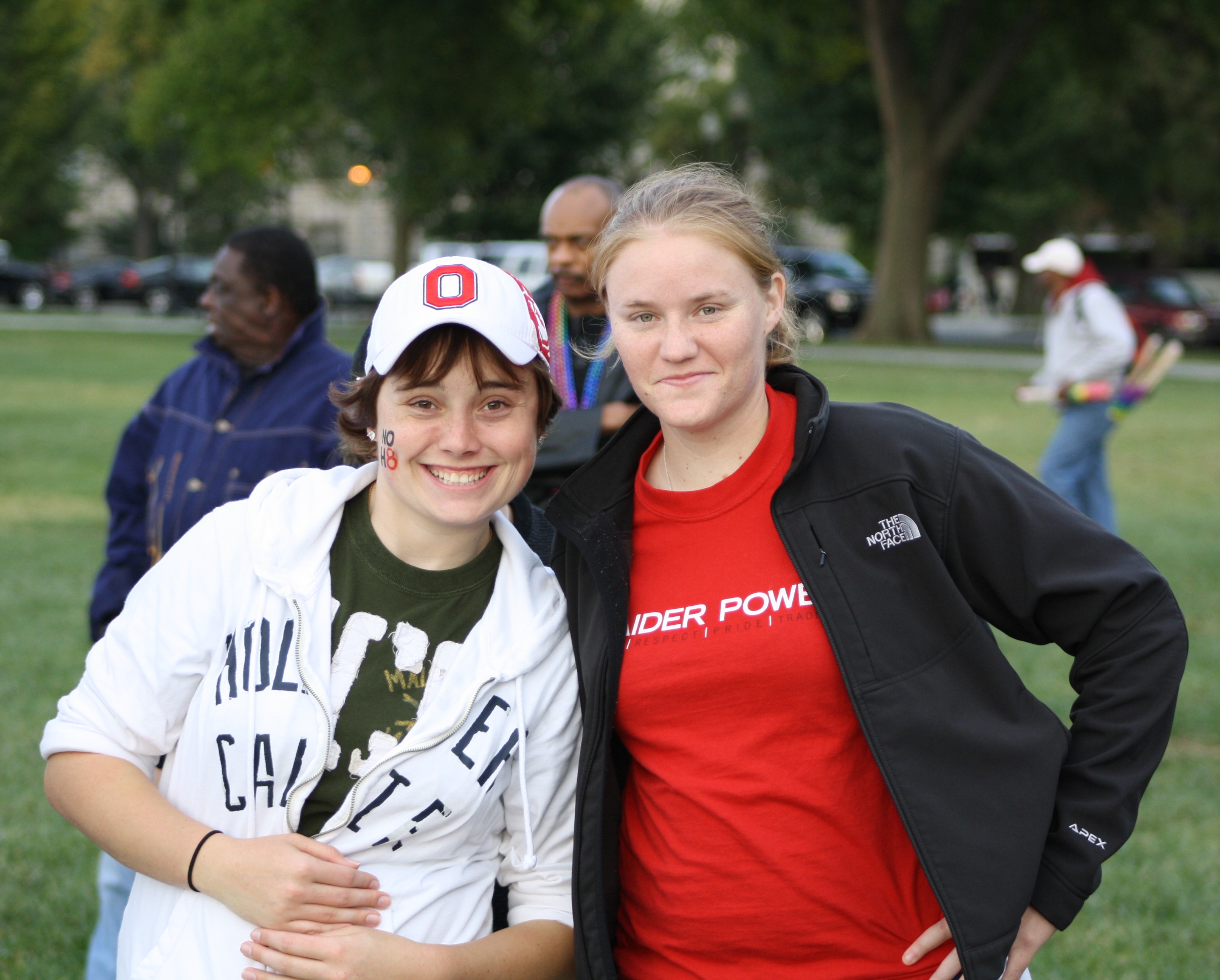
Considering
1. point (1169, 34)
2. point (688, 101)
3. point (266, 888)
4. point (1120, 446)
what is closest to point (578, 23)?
point (1169, 34)

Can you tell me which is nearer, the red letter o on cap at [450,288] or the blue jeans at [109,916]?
the red letter o on cap at [450,288]

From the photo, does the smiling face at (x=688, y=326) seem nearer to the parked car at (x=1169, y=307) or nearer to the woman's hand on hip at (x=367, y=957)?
the woman's hand on hip at (x=367, y=957)

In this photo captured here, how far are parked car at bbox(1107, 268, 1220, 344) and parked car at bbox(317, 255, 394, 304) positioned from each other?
21853 mm

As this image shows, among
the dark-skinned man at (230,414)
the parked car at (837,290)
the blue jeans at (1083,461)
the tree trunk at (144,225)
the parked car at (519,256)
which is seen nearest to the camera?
the dark-skinned man at (230,414)

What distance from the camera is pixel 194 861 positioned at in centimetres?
197

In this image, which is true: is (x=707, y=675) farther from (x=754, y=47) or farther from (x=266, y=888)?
(x=754, y=47)

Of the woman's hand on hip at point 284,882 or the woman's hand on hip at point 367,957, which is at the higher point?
the woman's hand on hip at point 284,882

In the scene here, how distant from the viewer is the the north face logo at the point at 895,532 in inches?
80.6

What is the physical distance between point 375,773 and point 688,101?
55.6 meters

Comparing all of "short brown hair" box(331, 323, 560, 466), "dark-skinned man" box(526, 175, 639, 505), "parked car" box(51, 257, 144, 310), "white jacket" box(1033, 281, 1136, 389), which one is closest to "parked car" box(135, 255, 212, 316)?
"parked car" box(51, 257, 144, 310)

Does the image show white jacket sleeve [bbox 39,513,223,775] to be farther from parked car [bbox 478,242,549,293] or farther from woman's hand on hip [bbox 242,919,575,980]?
parked car [bbox 478,242,549,293]

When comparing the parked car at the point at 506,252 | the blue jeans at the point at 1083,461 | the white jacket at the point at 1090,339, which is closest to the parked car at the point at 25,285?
the parked car at the point at 506,252

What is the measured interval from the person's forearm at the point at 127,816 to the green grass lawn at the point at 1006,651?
1.78 metres

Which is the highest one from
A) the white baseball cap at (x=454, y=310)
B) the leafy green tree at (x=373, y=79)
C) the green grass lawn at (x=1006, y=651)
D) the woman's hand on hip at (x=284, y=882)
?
the leafy green tree at (x=373, y=79)
